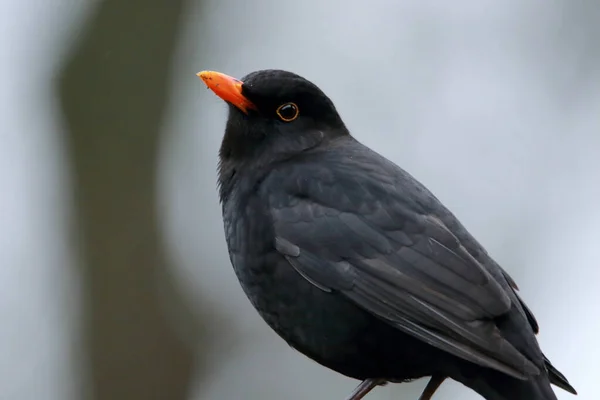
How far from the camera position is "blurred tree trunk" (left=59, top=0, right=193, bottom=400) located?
25.8ft

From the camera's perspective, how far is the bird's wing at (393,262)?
4.42 m

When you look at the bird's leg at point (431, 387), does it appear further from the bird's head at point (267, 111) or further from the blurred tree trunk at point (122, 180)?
the blurred tree trunk at point (122, 180)

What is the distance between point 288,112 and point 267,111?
10 centimetres

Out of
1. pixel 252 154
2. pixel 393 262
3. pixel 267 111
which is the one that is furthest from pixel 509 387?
pixel 267 111

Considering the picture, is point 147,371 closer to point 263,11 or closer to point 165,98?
point 165,98

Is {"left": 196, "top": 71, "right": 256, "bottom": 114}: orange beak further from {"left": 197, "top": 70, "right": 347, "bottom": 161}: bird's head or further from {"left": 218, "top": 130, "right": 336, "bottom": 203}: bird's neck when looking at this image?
{"left": 218, "top": 130, "right": 336, "bottom": 203}: bird's neck

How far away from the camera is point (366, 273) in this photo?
4.65 m

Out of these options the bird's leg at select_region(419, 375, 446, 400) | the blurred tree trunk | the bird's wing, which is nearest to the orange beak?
the bird's wing

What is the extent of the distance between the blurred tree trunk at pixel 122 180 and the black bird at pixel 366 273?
9.08 feet

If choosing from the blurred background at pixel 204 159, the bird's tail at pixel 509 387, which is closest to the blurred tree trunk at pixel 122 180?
the blurred background at pixel 204 159

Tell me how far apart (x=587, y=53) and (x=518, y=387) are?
544 centimetres

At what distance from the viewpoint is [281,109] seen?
5324 mm

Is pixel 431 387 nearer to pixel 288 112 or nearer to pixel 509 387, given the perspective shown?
pixel 509 387

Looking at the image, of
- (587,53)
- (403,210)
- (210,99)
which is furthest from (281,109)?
(587,53)
